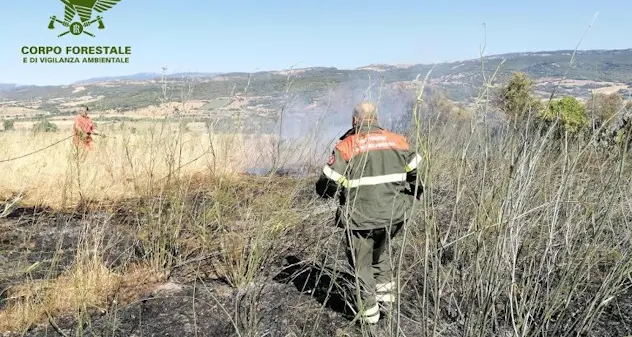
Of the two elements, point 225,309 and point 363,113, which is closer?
point 225,309

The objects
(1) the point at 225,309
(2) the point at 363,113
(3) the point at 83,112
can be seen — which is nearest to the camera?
(1) the point at 225,309

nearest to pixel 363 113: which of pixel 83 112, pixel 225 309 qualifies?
pixel 225 309

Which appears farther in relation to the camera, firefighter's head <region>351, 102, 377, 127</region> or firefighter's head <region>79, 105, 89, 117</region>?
firefighter's head <region>79, 105, 89, 117</region>

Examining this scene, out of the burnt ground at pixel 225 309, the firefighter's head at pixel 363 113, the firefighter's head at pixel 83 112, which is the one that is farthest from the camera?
the firefighter's head at pixel 83 112

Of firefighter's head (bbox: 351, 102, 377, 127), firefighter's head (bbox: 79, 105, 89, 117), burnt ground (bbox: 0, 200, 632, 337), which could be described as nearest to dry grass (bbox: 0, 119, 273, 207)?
burnt ground (bbox: 0, 200, 632, 337)

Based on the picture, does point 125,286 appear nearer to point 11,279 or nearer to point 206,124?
point 11,279

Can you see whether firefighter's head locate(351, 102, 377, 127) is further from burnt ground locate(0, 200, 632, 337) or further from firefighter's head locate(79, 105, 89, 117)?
firefighter's head locate(79, 105, 89, 117)

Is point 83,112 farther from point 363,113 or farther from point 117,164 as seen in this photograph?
point 363,113

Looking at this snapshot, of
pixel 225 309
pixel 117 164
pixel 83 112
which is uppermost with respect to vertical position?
pixel 83 112

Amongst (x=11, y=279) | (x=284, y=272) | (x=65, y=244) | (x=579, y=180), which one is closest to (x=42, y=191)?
(x=65, y=244)

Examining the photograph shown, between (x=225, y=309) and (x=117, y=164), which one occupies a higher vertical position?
(x=117, y=164)

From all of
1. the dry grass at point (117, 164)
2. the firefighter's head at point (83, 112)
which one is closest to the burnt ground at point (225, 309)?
the dry grass at point (117, 164)

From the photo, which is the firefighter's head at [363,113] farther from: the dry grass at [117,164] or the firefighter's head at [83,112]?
the firefighter's head at [83,112]

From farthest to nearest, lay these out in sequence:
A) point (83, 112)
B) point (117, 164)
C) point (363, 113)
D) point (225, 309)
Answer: point (83, 112) → point (117, 164) → point (363, 113) → point (225, 309)
